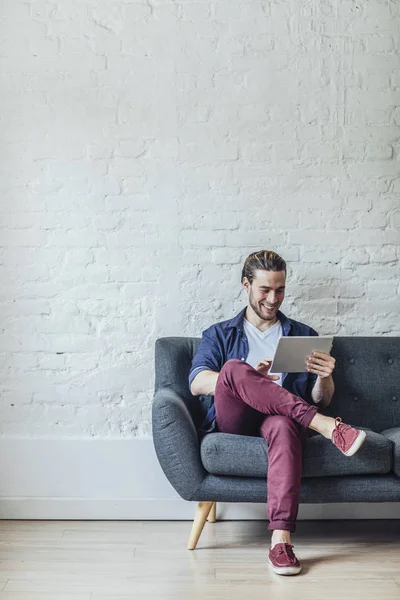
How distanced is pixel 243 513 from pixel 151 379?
797 mm

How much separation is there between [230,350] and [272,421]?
517mm

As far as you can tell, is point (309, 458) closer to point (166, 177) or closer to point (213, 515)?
point (213, 515)

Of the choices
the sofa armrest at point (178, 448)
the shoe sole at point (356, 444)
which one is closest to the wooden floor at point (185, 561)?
the sofa armrest at point (178, 448)

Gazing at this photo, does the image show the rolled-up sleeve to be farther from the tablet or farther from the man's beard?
the tablet

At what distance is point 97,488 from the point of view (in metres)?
3.85

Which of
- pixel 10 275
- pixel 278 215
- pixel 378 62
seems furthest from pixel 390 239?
pixel 10 275

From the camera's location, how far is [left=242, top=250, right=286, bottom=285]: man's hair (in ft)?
11.8

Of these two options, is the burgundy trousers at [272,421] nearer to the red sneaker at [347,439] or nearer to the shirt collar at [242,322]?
the red sneaker at [347,439]

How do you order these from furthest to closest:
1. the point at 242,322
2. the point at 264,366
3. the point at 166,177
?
1. the point at 166,177
2. the point at 242,322
3. the point at 264,366

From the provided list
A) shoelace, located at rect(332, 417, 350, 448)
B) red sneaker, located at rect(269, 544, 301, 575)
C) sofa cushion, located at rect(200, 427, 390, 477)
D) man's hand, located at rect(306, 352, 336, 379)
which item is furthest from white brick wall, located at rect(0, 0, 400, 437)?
red sneaker, located at rect(269, 544, 301, 575)

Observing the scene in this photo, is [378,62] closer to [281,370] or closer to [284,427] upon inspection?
[281,370]

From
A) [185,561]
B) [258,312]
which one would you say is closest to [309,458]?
[185,561]

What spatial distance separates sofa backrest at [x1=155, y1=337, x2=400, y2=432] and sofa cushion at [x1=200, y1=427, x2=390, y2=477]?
1.56 ft

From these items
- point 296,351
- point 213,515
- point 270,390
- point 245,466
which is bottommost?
point 213,515
